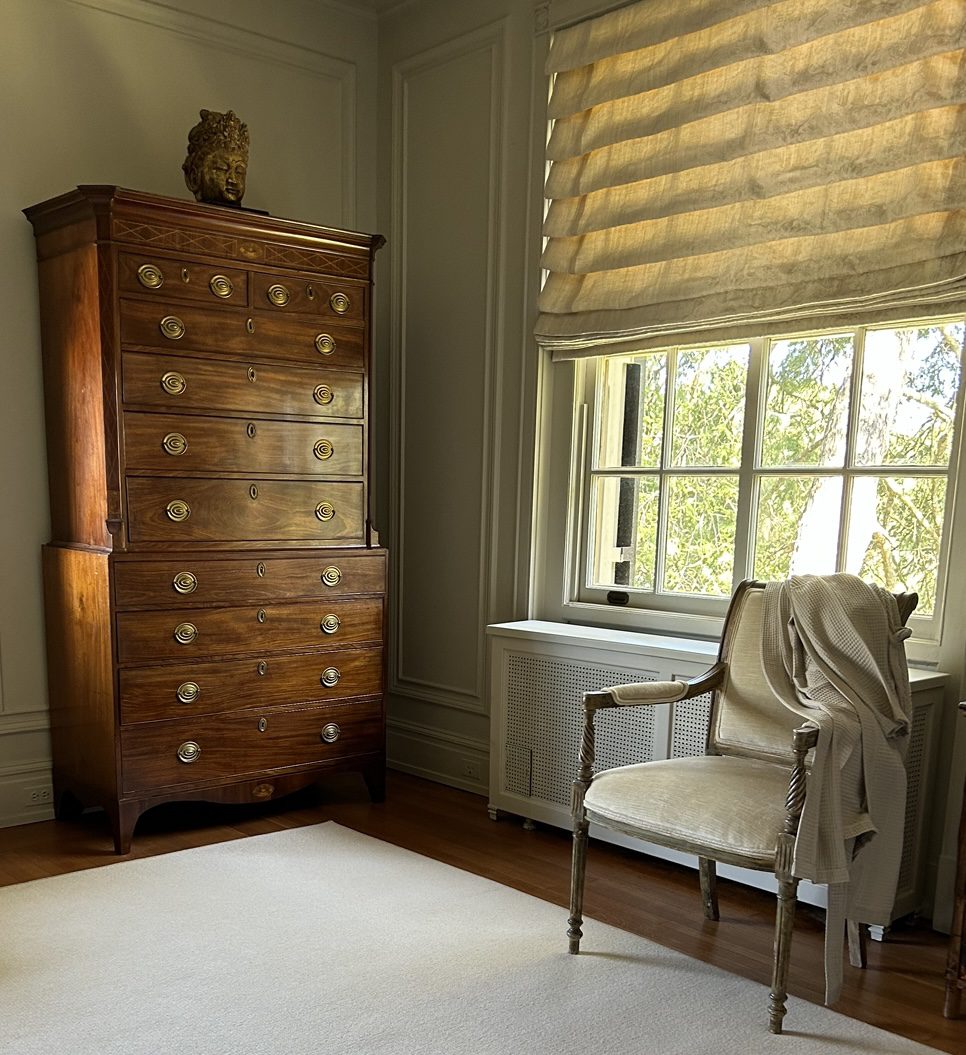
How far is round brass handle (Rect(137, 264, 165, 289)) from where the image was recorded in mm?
3121

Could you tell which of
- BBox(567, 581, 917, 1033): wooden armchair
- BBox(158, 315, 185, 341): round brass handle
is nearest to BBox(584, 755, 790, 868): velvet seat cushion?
BBox(567, 581, 917, 1033): wooden armchair

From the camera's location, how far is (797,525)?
3.07m

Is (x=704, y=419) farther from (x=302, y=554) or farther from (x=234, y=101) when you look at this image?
(x=234, y=101)

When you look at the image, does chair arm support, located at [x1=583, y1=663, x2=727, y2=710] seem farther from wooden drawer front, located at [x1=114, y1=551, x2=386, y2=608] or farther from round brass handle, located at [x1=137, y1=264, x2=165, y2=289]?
round brass handle, located at [x1=137, y1=264, x2=165, y2=289]

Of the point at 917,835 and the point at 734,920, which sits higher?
the point at 917,835

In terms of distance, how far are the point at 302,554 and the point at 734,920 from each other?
5.93 feet

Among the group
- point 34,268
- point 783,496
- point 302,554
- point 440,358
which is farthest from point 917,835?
point 34,268

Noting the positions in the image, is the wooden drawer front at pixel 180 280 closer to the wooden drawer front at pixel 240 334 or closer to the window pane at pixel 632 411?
the wooden drawer front at pixel 240 334

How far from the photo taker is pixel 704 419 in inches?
130

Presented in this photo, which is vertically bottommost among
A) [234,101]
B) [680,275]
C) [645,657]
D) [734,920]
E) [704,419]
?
[734,920]

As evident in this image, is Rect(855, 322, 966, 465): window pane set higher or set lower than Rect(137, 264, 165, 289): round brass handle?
lower

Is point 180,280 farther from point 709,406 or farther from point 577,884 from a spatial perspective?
point 577,884

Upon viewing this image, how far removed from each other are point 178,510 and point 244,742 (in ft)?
2.70

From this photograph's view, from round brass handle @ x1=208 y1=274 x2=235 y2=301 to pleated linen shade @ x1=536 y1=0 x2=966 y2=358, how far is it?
1090mm
